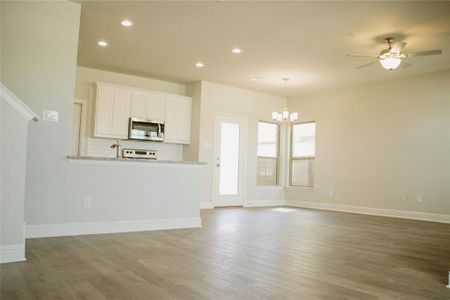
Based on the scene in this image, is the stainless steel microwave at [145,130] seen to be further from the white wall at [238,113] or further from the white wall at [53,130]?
the white wall at [53,130]

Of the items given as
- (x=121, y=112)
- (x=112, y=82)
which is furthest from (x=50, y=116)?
(x=112, y=82)

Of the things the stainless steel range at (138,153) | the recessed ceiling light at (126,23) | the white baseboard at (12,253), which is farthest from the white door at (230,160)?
the white baseboard at (12,253)

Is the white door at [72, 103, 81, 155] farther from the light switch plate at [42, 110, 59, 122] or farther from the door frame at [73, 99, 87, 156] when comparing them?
the light switch plate at [42, 110, 59, 122]

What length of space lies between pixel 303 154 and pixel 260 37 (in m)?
4.58

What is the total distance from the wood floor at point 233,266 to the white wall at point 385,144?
228 centimetres


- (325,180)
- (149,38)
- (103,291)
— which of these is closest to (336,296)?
(103,291)

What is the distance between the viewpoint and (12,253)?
3.02 metres

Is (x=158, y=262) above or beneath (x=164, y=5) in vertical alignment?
beneath

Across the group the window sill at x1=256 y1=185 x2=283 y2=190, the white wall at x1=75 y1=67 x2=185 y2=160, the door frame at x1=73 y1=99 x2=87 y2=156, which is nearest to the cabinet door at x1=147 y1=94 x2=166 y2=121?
the white wall at x1=75 y1=67 x2=185 y2=160

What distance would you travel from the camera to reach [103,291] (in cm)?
234

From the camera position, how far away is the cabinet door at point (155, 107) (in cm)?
774

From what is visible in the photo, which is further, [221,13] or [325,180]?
[325,180]

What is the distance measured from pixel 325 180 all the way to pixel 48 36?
6559mm

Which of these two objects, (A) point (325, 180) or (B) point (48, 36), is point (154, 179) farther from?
→ (A) point (325, 180)
